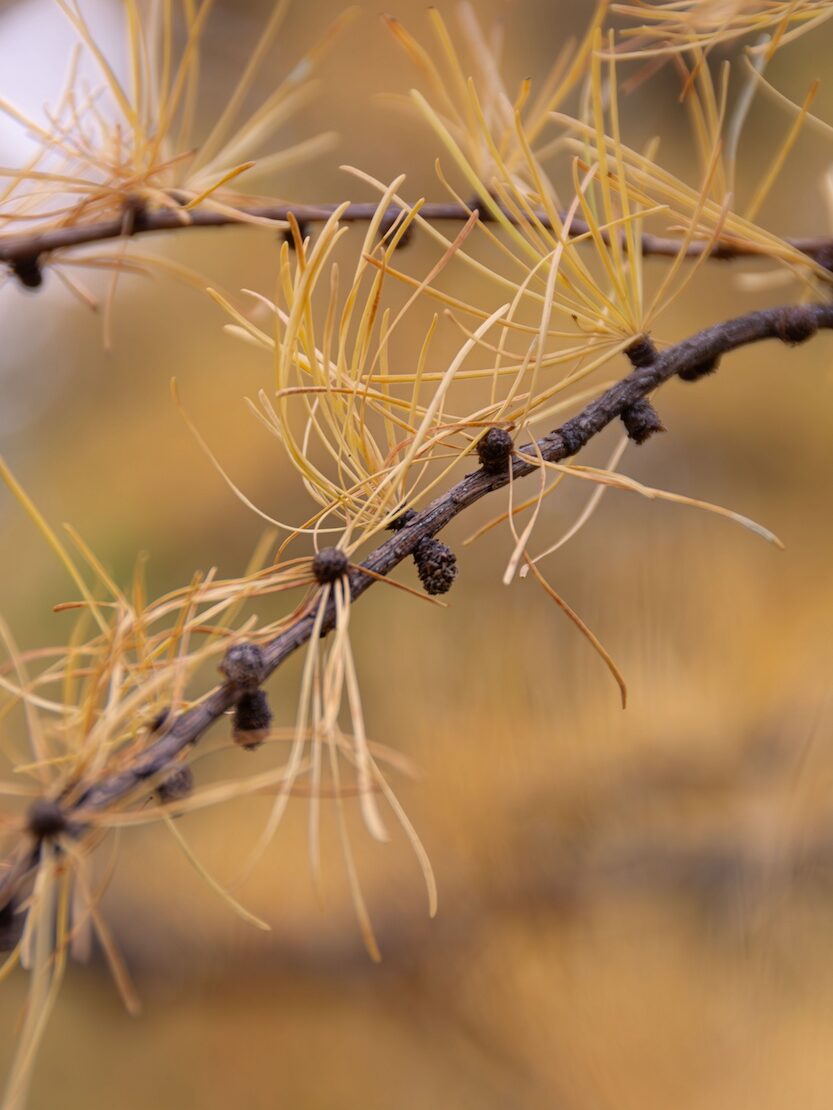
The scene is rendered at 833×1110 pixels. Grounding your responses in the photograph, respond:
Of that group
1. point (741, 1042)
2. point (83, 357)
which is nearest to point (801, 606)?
point (741, 1042)

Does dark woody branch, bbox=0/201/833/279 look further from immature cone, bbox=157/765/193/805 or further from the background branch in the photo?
immature cone, bbox=157/765/193/805

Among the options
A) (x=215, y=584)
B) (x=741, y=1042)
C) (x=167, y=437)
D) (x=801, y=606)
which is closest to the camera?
(x=215, y=584)

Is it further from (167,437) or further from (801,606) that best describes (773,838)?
(167,437)

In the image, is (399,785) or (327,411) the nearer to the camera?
(327,411)

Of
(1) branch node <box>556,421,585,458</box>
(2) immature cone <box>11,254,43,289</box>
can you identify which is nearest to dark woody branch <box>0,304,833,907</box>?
(1) branch node <box>556,421,585,458</box>

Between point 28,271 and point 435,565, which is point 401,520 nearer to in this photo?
point 435,565
